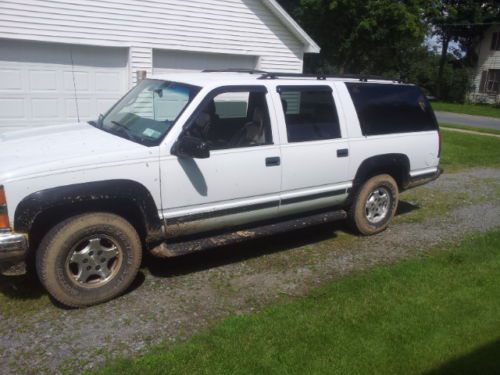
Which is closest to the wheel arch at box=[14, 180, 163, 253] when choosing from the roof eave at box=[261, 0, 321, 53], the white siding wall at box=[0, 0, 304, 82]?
the white siding wall at box=[0, 0, 304, 82]

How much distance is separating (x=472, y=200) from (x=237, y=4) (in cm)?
728

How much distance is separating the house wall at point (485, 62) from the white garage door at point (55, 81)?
119 feet

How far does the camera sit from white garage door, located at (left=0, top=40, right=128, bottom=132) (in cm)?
954

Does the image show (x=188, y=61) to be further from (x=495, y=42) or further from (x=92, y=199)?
(x=495, y=42)

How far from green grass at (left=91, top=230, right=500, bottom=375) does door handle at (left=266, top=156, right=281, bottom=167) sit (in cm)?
132

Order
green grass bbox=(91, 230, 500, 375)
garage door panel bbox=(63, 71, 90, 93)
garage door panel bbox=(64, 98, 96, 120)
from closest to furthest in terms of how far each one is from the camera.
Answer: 1. green grass bbox=(91, 230, 500, 375)
2. garage door panel bbox=(63, 71, 90, 93)
3. garage door panel bbox=(64, 98, 96, 120)

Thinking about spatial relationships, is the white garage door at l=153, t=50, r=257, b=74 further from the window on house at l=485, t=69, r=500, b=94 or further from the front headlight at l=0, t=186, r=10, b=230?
the window on house at l=485, t=69, r=500, b=94

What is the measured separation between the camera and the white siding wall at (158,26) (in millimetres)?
9602

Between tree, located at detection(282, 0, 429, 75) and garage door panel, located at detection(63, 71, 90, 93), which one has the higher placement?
tree, located at detection(282, 0, 429, 75)

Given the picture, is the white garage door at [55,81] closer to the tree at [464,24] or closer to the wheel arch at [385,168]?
the wheel arch at [385,168]

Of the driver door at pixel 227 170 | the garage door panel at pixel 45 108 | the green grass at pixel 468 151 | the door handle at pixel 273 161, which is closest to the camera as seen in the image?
the driver door at pixel 227 170

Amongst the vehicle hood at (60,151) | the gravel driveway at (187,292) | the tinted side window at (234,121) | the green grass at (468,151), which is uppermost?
the tinted side window at (234,121)

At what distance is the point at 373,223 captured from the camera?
648cm

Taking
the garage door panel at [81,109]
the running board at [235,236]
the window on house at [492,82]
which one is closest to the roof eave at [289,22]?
the garage door panel at [81,109]
